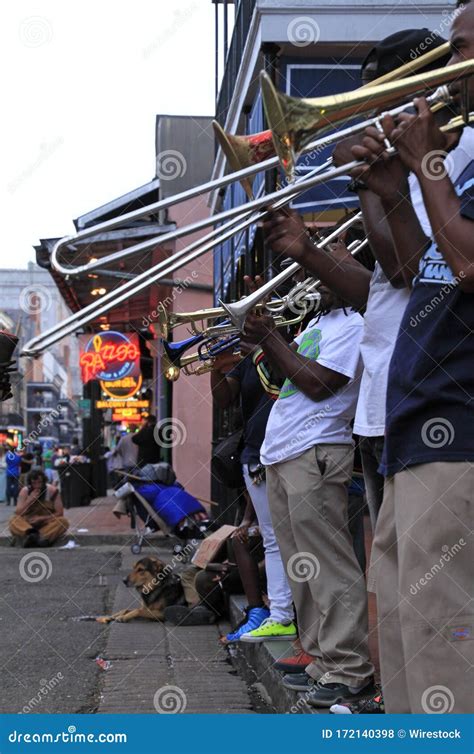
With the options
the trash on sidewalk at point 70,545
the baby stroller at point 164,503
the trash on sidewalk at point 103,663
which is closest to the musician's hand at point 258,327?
the trash on sidewalk at point 103,663

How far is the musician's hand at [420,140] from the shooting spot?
7.56 feet

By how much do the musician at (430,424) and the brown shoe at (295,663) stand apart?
207cm

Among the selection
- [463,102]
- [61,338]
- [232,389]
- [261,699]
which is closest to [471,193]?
[463,102]

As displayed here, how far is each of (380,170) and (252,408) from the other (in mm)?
3478

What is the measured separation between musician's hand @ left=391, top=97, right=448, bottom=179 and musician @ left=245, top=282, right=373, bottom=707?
5.72 feet

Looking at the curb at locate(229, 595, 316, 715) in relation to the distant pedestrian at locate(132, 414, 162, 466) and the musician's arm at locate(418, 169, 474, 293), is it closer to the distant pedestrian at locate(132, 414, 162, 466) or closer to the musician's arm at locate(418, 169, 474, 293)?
the musician's arm at locate(418, 169, 474, 293)

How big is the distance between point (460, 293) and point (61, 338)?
910 mm

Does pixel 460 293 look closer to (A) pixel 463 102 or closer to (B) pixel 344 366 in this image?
(A) pixel 463 102

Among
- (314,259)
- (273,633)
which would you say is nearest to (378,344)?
(314,259)

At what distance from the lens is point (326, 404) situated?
4293 millimetres

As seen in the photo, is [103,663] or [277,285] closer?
[277,285]

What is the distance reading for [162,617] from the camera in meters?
7.47

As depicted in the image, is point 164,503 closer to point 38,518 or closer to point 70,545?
point 70,545

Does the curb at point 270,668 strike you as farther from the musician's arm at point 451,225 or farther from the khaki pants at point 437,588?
the musician's arm at point 451,225
